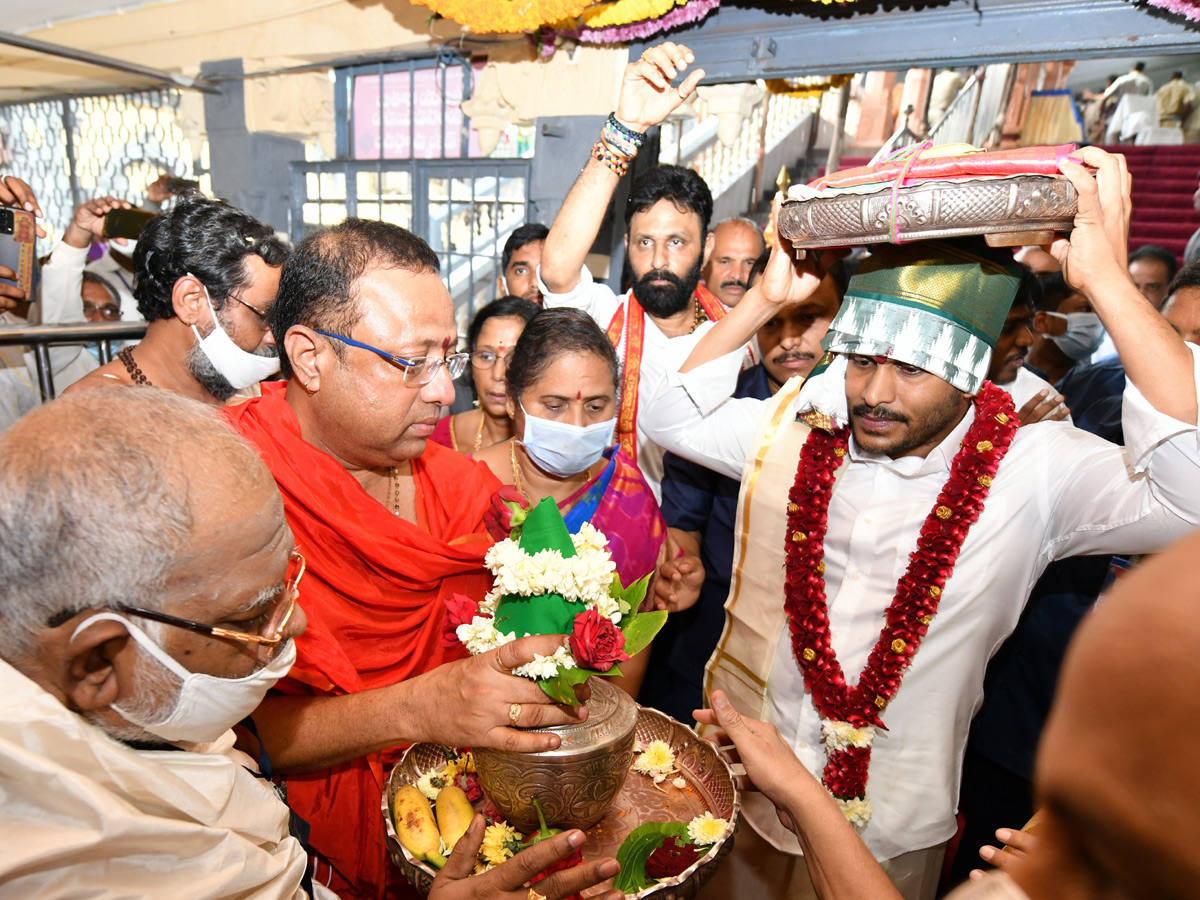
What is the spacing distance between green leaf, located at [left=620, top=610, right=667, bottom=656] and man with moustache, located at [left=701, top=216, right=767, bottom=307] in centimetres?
321

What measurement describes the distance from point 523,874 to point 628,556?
54.7 inches

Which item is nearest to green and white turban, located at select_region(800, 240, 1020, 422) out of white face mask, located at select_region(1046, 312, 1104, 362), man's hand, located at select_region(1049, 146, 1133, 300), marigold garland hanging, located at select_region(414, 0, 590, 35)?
man's hand, located at select_region(1049, 146, 1133, 300)

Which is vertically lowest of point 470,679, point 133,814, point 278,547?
point 470,679

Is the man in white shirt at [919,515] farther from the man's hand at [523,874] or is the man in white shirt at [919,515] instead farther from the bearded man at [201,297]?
the bearded man at [201,297]

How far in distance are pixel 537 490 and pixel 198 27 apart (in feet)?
29.6

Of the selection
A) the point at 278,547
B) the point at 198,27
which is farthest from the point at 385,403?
the point at 198,27

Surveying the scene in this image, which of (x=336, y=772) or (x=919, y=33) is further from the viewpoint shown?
(x=919, y=33)

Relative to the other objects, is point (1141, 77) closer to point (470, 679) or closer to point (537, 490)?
point (537, 490)

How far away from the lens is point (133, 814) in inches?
38.5

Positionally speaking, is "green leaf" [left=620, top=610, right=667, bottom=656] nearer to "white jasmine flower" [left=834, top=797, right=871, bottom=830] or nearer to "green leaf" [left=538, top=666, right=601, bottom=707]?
"green leaf" [left=538, top=666, right=601, bottom=707]

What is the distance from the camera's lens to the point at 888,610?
214 centimetres

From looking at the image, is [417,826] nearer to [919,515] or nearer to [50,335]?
[919,515]

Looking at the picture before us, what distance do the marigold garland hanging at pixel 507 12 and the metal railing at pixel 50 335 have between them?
3728mm

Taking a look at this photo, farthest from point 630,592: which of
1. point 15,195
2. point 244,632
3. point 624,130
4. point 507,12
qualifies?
point 507,12
